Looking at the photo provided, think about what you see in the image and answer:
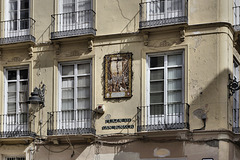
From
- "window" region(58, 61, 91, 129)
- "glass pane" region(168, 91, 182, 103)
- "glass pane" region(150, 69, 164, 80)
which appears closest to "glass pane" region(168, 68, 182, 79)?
"glass pane" region(150, 69, 164, 80)

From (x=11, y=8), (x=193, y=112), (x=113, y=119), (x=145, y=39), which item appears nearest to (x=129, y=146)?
(x=113, y=119)

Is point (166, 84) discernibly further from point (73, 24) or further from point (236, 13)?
point (73, 24)

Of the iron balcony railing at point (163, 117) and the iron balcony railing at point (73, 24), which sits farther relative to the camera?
the iron balcony railing at point (73, 24)

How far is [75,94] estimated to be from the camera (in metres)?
21.1

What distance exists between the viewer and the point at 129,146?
19828 millimetres

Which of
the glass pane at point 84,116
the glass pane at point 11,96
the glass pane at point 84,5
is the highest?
the glass pane at point 84,5

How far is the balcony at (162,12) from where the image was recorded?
19.8 meters

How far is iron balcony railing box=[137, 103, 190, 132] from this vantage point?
62.9ft

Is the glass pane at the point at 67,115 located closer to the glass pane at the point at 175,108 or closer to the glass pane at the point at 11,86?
the glass pane at the point at 11,86

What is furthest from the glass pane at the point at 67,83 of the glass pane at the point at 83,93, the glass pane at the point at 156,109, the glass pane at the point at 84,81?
the glass pane at the point at 156,109

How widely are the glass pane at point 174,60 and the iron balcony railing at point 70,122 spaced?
3388 mm

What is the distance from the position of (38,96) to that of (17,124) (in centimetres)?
164

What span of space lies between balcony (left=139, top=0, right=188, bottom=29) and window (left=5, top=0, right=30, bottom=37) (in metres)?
4.92

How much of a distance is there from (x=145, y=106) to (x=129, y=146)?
59.3 inches
